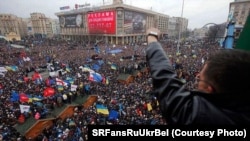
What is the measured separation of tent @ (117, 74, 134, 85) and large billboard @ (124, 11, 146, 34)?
44178mm

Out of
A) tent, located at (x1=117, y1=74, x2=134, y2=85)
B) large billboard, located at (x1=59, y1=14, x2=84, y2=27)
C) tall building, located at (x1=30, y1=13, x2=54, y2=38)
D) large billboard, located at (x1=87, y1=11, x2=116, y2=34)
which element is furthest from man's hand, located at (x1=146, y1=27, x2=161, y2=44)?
tall building, located at (x1=30, y1=13, x2=54, y2=38)

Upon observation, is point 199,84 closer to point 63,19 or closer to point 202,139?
point 202,139

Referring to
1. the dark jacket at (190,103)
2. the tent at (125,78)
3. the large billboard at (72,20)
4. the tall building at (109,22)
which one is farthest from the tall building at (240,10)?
the dark jacket at (190,103)

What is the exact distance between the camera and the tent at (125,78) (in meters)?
18.9

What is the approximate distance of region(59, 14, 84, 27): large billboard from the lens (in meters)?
73.2

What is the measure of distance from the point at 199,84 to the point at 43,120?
1153 centimetres

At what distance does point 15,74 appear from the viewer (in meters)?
19.6

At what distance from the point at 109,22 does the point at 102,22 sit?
345 centimetres

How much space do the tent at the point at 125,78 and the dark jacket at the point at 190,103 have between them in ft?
58.6

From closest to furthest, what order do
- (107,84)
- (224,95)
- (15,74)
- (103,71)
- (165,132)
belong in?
(224,95), (165,132), (107,84), (15,74), (103,71)

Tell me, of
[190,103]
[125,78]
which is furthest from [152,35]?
[125,78]

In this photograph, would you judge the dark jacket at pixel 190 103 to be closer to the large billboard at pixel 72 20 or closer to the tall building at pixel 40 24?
the large billboard at pixel 72 20

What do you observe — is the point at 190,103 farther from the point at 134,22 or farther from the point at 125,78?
the point at 134,22

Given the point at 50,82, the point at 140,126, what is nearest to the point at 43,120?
the point at 50,82
